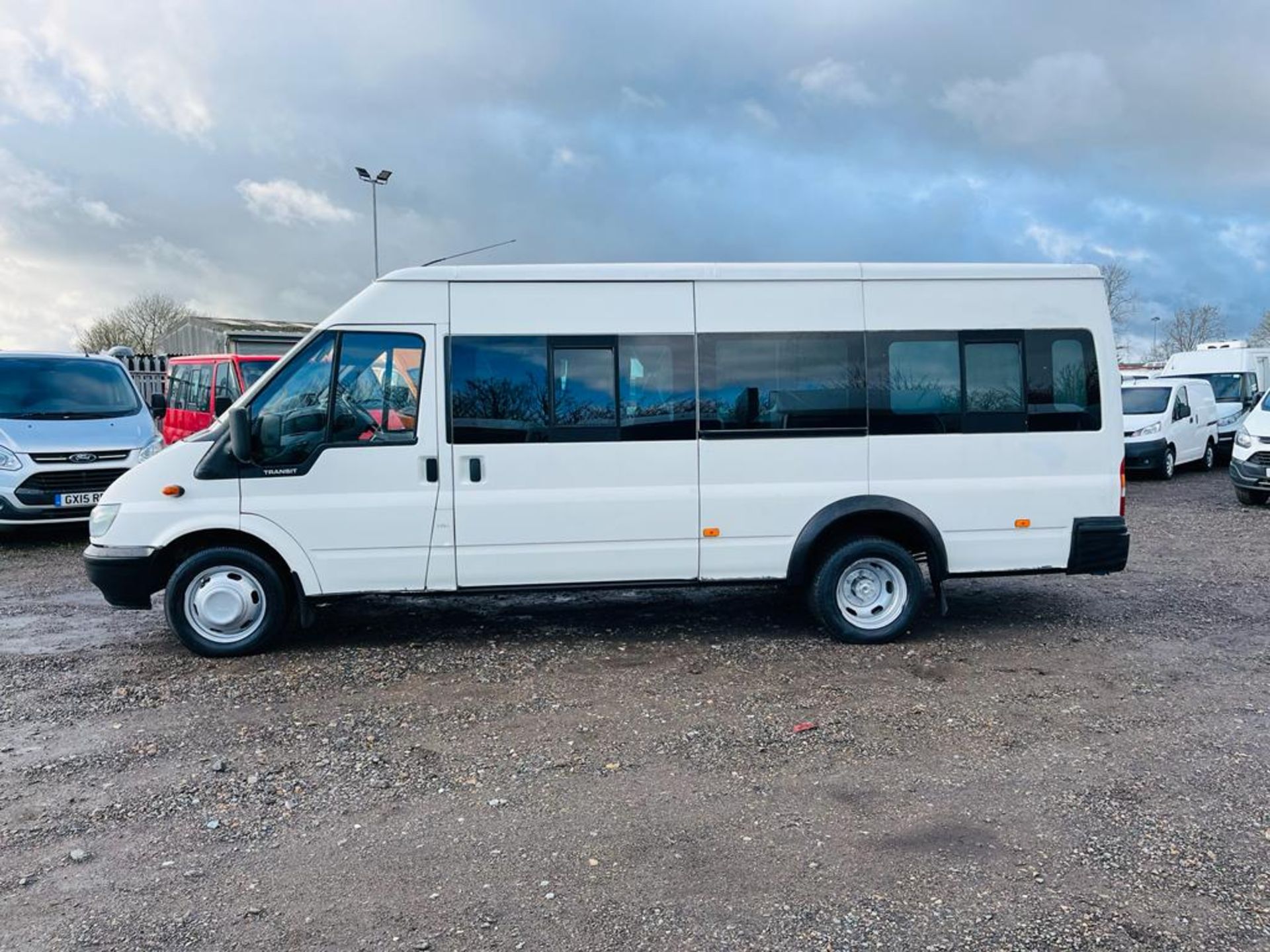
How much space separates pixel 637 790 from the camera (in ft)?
14.4

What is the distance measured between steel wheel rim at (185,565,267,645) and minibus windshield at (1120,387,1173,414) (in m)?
15.9

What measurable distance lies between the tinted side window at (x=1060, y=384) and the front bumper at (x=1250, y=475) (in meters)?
8.49

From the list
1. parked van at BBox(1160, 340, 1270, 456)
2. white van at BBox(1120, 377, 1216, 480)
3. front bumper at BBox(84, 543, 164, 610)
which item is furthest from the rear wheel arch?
parked van at BBox(1160, 340, 1270, 456)

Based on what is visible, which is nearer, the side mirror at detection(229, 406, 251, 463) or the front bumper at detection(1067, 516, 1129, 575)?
the side mirror at detection(229, 406, 251, 463)

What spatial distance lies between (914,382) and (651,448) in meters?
1.88

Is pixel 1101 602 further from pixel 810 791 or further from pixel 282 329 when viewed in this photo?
pixel 282 329

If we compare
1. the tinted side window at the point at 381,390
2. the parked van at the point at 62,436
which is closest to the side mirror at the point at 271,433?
the tinted side window at the point at 381,390

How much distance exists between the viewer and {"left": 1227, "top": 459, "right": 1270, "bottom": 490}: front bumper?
13.3 meters

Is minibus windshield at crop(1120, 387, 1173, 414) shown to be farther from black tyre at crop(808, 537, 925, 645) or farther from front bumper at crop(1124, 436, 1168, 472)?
black tyre at crop(808, 537, 925, 645)

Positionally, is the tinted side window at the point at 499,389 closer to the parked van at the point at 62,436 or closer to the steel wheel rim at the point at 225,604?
the steel wheel rim at the point at 225,604

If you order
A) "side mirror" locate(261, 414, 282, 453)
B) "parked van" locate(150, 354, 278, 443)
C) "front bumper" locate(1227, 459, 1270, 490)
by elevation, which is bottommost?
"front bumper" locate(1227, 459, 1270, 490)

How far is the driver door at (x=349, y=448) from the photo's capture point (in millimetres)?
6293

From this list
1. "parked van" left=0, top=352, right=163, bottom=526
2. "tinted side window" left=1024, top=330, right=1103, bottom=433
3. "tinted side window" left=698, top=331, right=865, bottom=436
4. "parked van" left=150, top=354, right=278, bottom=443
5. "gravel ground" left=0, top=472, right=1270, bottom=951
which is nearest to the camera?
"gravel ground" left=0, top=472, right=1270, bottom=951

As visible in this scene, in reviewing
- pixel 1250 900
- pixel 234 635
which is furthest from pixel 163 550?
pixel 1250 900
